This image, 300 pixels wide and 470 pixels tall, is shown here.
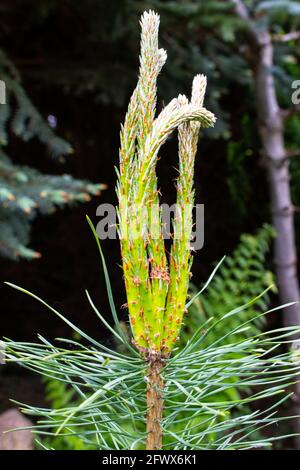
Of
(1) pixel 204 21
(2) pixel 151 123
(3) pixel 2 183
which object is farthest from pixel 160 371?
(1) pixel 204 21

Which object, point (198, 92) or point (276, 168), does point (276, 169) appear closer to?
point (276, 168)

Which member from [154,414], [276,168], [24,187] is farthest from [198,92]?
[276,168]

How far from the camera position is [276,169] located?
1609mm

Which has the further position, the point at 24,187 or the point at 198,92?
the point at 24,187

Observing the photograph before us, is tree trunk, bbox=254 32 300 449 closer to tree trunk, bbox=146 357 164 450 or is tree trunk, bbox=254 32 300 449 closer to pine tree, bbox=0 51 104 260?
pine tree, bbox=0 51 104 260

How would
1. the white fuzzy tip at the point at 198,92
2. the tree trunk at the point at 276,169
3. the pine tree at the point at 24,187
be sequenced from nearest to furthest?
the white fuzzy tip at the point at 198,92 < the pine tree at the point at 24,187 < the tree trunk at the point at 276,169

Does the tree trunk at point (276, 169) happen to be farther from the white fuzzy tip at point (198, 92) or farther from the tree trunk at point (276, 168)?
the white fuzzy tip at point (198, 92)

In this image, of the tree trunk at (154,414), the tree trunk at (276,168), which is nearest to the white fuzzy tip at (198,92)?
the tree trunk at (154,414)

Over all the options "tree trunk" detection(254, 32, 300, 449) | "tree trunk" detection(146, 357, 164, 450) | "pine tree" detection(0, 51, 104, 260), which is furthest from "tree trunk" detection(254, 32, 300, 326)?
"tree trunk" detection(146, 357, 164, 450)

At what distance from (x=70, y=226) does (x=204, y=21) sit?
0.64 metres

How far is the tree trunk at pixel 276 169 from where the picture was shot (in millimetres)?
1551
